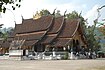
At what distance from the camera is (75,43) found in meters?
53.0

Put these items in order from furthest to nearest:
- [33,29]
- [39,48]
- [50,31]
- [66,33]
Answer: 1. [33,29]
2. [50,31]
3. [39,48]
4. [66,33]

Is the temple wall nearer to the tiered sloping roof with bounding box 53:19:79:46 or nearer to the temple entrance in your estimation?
the tiered sloping roof with bounding box 53:19:79:46

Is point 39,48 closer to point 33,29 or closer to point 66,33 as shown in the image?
point 33,29

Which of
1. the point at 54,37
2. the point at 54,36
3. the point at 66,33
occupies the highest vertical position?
the point at 66,33

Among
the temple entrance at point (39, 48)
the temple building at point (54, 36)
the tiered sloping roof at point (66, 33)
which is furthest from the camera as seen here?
the temple entrance at point (39, 48)

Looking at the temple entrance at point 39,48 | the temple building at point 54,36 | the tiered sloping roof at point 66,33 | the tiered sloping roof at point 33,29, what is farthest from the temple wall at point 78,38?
the temple entrance at point 39,48

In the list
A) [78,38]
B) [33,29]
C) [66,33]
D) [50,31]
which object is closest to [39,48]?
[50,31]

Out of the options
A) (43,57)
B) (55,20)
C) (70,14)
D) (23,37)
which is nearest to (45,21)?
(55,20)

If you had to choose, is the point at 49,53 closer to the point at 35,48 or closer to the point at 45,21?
the point at 35,48

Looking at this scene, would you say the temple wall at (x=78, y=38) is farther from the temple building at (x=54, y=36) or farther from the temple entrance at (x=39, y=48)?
the temple entrance at (x=39, y=48)

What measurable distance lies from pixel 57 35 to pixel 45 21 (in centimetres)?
575

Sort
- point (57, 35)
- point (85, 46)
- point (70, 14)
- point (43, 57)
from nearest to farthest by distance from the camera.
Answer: point (43, 57)
point (57, 35)
point (85, 46)
point (70, 14)

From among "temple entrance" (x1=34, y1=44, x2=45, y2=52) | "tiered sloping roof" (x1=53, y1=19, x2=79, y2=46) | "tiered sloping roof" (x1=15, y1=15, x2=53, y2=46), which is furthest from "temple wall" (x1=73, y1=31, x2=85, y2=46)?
"temple entrance" (x1=34, y1=44, x2=45, y2=52)

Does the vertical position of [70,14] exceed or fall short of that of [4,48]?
it exceeds it
